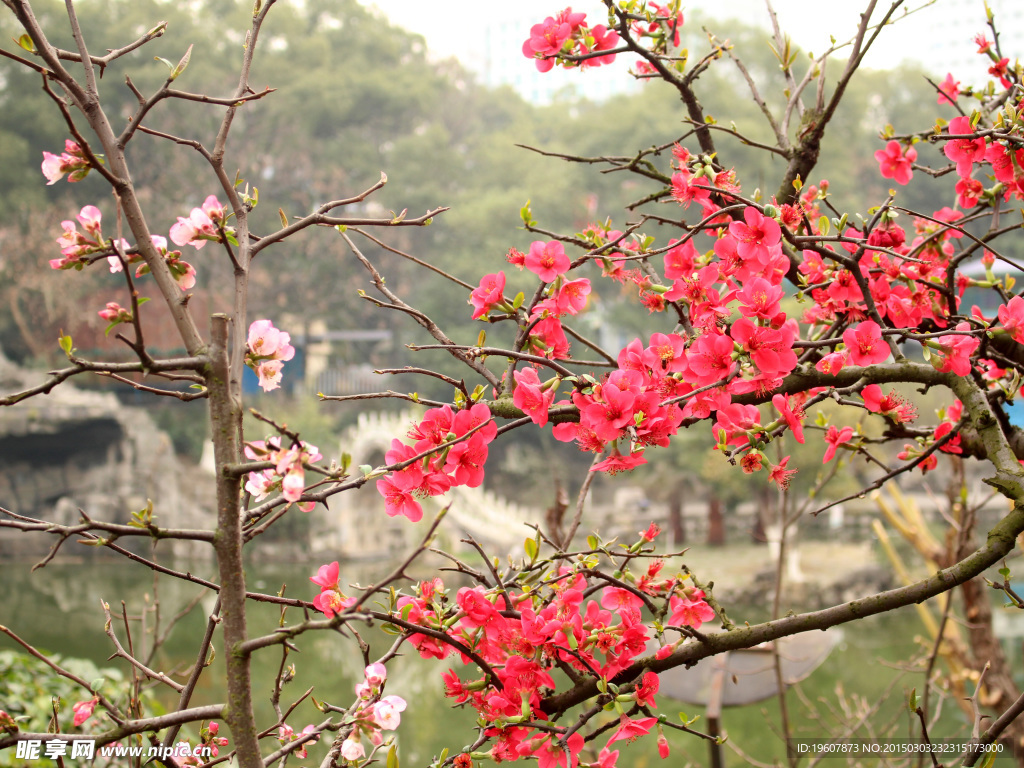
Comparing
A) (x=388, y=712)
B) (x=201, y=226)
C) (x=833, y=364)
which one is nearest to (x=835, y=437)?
(x=833, y=364)

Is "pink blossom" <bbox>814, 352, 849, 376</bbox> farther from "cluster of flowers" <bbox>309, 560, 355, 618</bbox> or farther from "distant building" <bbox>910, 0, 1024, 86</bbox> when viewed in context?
"distant building" <bbox>910, 0, 1024, 86</bbox>

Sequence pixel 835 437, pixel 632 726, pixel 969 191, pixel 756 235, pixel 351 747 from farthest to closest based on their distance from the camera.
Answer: pixel 969 191 → pixel 835 437 → pixel 756 235 → pixel 632 726 → pixel 351 747

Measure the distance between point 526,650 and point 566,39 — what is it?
3.34 feet

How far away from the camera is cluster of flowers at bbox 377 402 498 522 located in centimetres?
98

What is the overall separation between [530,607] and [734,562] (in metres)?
11.5

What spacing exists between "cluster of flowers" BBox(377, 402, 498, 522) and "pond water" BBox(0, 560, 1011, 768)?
4650 mm

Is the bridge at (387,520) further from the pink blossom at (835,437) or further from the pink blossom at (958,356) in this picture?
the pink blossom at (958,356)

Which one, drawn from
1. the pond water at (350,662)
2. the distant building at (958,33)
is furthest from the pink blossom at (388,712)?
the distant building at (958,33)

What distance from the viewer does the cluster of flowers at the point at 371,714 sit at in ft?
2.64

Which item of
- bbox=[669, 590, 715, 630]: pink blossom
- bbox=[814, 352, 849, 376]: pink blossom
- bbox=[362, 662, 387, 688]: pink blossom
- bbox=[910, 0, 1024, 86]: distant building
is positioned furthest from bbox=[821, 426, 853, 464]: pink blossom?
bbox=[910, 0, 1024, 86]: distant building

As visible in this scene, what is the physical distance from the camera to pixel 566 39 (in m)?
1.42

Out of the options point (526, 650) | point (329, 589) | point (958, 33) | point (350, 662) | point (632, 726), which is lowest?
point (632, 726)

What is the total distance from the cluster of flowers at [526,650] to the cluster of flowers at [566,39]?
0.87 m

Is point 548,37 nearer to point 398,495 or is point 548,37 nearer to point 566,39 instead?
point 566,39
